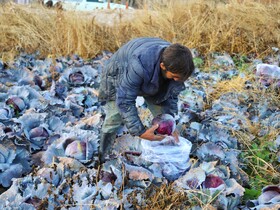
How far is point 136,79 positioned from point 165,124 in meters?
0.44

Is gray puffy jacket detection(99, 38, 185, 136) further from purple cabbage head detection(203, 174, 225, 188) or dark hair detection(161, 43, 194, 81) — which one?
purple cabbage head detection(203, 174, 225, 188)

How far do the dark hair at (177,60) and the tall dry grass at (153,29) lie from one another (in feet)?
12.8

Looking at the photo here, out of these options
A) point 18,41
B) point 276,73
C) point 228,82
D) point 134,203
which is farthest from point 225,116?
point 18,41

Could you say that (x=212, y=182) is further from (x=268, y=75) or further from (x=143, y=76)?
(x=268, y=75)

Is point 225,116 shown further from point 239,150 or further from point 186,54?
point 186,54

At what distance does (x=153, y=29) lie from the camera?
6.60 meters

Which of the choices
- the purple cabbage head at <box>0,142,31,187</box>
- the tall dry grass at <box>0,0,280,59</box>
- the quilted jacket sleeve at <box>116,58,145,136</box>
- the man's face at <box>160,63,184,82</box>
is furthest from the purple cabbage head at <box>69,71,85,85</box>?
the man's face at <box>160,63,184,82</box>


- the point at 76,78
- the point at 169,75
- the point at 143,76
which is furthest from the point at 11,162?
the point at 76,78

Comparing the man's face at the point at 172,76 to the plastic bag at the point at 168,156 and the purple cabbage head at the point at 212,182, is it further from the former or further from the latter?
the purple cabbage head at the point at 212,182

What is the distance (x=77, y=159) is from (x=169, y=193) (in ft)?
2.42

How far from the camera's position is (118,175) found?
226cm

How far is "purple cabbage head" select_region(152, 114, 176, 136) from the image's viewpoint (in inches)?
97.7

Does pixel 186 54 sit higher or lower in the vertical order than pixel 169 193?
higher

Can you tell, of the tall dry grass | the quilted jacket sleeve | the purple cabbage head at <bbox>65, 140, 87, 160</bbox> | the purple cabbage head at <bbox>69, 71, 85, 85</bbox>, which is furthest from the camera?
the tall dry grass
